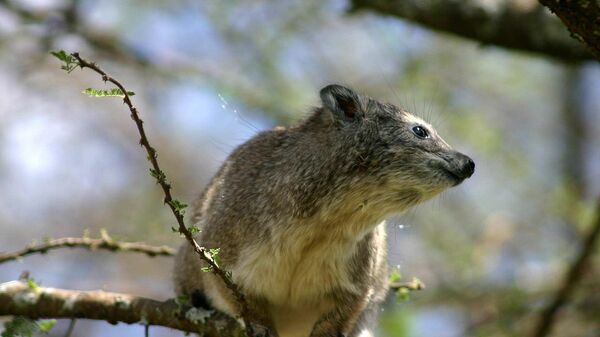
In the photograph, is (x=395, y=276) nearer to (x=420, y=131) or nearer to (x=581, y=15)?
(x=420, y=131)

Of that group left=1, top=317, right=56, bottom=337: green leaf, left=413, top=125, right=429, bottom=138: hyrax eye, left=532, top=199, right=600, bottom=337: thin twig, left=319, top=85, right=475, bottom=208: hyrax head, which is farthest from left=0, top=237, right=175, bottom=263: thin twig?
left=532, top=199, right=600, bottom=337: thin twig

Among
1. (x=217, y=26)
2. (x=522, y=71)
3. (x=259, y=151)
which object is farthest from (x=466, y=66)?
(x=259, y=151)

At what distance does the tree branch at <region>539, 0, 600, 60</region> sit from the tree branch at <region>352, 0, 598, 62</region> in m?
3.66

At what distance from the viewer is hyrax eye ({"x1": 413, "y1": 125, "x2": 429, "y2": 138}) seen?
6387 millimetres

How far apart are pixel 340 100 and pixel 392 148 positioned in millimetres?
663

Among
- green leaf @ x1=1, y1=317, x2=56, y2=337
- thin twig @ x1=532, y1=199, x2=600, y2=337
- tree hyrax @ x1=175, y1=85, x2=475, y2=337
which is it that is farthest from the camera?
thin twig @ x1=532, y1=199, x2=600, y2=337

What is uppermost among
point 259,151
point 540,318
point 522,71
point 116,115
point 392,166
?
point 116,115

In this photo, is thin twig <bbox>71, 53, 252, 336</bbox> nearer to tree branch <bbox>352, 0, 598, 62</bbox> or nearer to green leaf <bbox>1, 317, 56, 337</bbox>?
green leaf <bbox>1, 317, 56, 337</bbox>

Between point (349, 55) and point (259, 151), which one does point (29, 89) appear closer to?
point (349, 55)

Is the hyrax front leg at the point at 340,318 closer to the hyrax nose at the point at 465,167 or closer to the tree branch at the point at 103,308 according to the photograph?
the tree branch at the point at 103,308

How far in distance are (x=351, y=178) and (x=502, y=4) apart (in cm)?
316

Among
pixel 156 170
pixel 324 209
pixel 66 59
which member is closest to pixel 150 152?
pixel 156 170

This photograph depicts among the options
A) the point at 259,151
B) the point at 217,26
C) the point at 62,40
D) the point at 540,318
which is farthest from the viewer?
the point at 217,26

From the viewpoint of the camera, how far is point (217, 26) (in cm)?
1248
